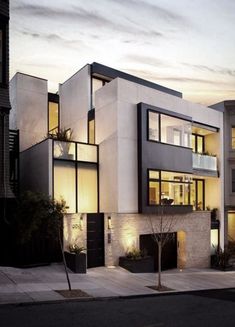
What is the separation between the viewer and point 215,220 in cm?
2916

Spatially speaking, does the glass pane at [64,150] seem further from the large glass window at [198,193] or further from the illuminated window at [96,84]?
the large glass window at [198,193]

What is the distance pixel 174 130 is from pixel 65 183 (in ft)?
26.4

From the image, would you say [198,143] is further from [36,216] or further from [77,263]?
[36,216]

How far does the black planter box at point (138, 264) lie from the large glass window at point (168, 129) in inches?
273

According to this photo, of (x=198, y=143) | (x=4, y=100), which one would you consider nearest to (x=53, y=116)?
(x=198, y=143)

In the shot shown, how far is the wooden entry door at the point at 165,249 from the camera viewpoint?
23672 millimetres

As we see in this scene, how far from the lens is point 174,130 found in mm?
25859

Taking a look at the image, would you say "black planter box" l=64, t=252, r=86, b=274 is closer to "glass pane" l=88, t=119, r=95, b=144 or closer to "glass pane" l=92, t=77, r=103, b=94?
"glass pane" l=88, t=119, r=95, b=144

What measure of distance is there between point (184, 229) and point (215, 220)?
168 inches

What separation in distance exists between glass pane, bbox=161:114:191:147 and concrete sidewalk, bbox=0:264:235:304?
806cm

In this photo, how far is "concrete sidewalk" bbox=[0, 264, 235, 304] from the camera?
14.2 metres

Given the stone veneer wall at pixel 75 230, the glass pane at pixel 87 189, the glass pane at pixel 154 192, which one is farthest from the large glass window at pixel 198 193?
the stone veneer wall at pixel 75 230

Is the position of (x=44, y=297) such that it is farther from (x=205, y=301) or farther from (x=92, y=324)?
(x=205, y=301)

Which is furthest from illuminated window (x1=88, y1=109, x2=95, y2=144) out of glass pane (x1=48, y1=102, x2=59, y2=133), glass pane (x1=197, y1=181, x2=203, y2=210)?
glass pane (x1=197, y1=181, x2=203, y2=210)
